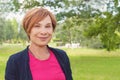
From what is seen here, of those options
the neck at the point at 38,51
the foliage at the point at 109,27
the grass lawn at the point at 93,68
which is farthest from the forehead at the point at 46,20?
the foliage at the point at 109,27

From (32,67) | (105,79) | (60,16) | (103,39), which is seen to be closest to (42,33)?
(32,67)

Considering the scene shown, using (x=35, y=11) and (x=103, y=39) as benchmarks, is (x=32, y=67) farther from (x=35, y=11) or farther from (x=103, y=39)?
(x=103, y=39)

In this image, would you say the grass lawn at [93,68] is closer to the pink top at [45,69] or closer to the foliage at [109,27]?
the foliage at [109,27]

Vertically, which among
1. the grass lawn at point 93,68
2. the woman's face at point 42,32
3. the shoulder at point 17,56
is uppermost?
the woman's face at point 42,32

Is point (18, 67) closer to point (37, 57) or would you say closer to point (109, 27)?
point (37, 57)

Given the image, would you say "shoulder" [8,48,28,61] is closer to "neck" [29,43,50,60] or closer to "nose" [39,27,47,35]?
"neck" [29,43,50,60]

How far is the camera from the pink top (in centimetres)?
261

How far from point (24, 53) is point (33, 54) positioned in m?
0.07

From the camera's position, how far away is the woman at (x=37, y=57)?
102 inches

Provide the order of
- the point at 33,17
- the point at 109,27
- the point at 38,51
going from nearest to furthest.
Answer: the point at 33,17 → the point at 38,51 → the point at 109,27

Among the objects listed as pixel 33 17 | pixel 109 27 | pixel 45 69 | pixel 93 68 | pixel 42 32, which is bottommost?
pixel 93 68

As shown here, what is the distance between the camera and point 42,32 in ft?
8.53

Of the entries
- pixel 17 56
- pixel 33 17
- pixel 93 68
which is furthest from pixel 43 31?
pixel 93 68

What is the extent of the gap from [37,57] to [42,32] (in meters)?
0.20
